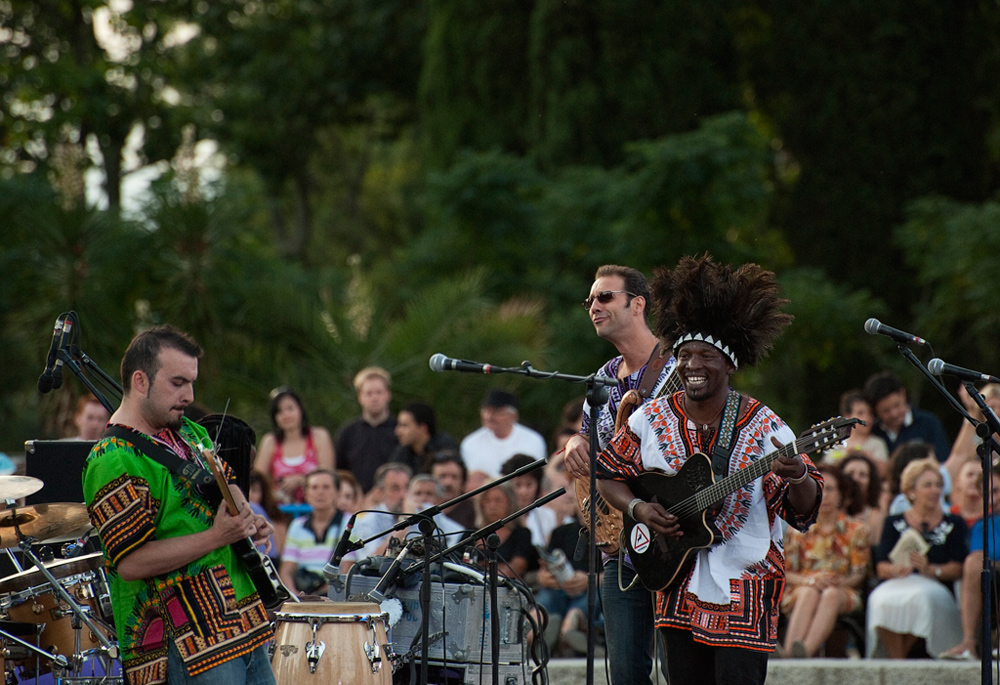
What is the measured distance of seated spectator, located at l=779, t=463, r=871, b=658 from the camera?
884cm

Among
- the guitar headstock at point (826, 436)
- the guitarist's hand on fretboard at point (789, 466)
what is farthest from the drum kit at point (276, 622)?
the guitar headstock at point (826, 436)

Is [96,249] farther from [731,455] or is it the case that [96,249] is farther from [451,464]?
[731,455]

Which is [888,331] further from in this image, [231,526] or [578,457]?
[231,526]

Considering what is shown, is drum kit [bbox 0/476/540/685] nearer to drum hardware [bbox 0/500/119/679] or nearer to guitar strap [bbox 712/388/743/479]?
drum hardware [bbox 0/500/119/679]

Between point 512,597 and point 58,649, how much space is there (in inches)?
91.4

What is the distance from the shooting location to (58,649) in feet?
20.9

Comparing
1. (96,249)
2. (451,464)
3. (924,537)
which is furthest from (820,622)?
(96,249)

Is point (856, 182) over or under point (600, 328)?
over

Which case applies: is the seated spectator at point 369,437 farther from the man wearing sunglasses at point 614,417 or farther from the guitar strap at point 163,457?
the guitar strap at point 163,457

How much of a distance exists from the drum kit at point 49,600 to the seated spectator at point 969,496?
5778 mm

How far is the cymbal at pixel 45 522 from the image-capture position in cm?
597

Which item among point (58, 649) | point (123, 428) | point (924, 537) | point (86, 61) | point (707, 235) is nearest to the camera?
point (123, 428)

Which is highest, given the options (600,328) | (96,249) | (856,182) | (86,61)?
(86,61)

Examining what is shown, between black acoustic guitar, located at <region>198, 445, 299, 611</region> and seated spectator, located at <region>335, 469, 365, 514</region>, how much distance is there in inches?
186
